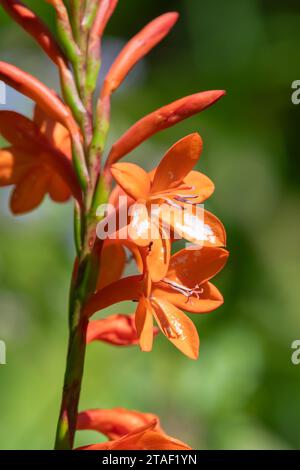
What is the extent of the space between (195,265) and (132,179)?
19cm

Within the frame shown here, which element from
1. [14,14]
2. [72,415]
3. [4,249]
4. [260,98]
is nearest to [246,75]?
[260,98]

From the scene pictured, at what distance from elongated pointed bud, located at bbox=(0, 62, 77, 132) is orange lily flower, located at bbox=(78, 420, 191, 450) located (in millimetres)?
503

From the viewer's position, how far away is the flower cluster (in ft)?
4.58

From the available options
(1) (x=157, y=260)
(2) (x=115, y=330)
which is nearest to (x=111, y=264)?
(2) (x=115, y=330)

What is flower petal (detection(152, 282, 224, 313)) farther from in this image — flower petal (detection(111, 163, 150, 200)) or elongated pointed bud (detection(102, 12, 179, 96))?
elongated pointed bud (detection(102, 12, 179, 96))

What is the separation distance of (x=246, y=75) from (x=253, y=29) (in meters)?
0.25

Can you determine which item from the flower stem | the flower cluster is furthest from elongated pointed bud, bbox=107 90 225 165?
the flower stem

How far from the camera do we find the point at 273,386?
296 cm

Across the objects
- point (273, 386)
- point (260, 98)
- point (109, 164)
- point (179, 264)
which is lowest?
point (273, 386)

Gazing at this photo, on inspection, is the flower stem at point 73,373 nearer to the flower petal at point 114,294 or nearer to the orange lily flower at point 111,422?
the flower petal at point 114,294

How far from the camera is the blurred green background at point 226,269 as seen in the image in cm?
277

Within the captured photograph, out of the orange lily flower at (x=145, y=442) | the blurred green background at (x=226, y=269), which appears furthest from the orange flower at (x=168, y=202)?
the blurred green background at (x=226, y=269)

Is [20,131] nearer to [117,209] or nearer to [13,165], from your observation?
[13,165]

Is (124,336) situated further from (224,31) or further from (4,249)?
(224,31)
